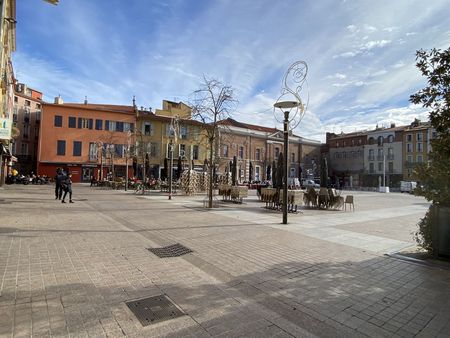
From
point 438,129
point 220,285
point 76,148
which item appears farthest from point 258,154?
point 220,285

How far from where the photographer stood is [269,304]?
3.67 metres

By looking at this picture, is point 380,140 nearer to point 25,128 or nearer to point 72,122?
point 72,122

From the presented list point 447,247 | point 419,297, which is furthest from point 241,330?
point 447,247

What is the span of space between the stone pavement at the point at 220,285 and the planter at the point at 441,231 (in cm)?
68

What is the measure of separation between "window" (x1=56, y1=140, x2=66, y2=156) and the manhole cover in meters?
44.6

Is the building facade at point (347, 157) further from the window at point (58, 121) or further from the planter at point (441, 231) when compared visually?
the planter at point (441, 231)

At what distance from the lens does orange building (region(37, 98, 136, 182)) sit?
136ft

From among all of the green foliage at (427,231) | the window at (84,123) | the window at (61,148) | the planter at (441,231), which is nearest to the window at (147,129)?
the window at (84,123)

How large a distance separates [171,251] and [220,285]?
2.06 metres

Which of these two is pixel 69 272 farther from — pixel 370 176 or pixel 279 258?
pixel 370 176

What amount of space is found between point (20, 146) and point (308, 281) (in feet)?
196

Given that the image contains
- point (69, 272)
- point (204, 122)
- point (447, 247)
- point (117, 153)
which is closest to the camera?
point (69, 272)

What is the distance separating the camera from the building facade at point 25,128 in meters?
50.4

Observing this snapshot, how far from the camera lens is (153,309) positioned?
341 centimetres
